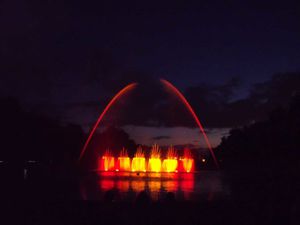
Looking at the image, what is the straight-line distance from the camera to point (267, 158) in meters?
91.7

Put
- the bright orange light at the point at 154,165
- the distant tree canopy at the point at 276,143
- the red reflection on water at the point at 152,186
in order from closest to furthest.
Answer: the red reflection on water at the point at 152,186
the distant tree canopy at the point at 276,143
the bright orange light at the point at 154,165


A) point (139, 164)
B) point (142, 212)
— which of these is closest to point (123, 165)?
point (139, 164)

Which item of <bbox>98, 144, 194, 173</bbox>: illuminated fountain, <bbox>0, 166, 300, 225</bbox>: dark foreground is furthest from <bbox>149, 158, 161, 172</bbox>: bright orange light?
<bbox>0, 166, 300, 225</bbox>: dark foreground

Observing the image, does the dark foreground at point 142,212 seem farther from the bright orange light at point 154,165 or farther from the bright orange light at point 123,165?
the bright orange light at point 123,165

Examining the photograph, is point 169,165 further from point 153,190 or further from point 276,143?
point 153,190

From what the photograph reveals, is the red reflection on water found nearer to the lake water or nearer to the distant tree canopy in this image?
the lake water

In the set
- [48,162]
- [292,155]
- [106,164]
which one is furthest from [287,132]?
[48,162]

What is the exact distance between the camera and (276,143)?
84062mm

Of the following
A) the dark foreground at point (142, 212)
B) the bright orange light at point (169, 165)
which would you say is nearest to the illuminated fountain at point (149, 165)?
the bright orange light at point (169, 165)

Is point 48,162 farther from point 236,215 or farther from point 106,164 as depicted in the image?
point 236,215

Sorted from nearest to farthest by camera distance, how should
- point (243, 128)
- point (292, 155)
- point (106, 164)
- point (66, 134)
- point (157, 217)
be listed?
point (157, 217) < point (292, 155) < point (106, 164) < point (66, 134) < point (243, 128)

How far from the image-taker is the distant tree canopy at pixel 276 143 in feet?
253

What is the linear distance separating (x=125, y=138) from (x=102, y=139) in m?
12.4

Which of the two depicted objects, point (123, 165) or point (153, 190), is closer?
point (153, 190)
